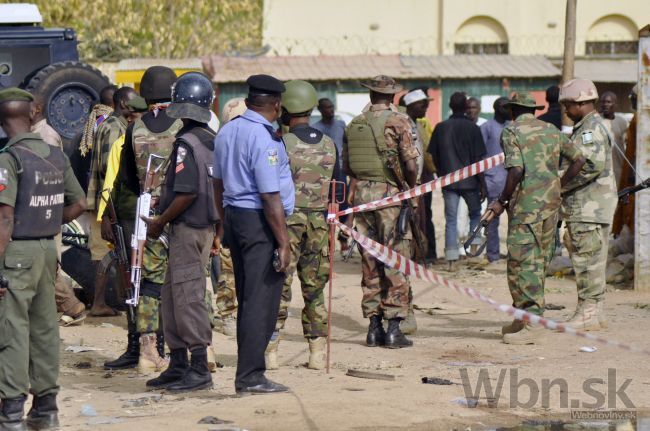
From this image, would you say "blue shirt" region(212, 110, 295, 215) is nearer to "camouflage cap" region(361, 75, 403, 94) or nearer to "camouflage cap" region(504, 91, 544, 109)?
"camouflage cap" region(361, 75, 403, 94)

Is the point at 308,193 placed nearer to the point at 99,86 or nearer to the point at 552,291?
the point at 552,291

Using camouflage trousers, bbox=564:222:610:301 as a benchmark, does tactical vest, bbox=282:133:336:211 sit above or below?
above

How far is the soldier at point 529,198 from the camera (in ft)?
31.1

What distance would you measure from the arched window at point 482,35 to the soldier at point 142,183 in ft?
80.3

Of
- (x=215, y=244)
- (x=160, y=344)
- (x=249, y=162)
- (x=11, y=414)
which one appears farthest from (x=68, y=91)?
(x=11, y=414)

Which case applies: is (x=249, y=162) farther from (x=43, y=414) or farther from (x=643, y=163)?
(x=643, y=163)

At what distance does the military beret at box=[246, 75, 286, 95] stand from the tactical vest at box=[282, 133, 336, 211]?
1.17 m

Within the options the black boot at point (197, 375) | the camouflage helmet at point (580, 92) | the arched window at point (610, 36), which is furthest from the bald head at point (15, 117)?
the arched window at point (610, 36)

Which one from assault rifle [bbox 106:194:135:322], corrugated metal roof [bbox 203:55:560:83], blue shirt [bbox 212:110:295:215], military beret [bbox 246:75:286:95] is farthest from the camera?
corrugated metal roof [bbox 203:55:560:83]

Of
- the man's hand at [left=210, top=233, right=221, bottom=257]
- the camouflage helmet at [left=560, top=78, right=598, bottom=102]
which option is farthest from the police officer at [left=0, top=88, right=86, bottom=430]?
the camouflage helmet at [left=560, top=78, right=598, bottom=102]

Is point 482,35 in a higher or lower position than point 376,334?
higher

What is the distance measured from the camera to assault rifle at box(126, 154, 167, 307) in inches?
311

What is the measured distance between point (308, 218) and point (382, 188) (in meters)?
1.27

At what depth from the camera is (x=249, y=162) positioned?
282 inches
